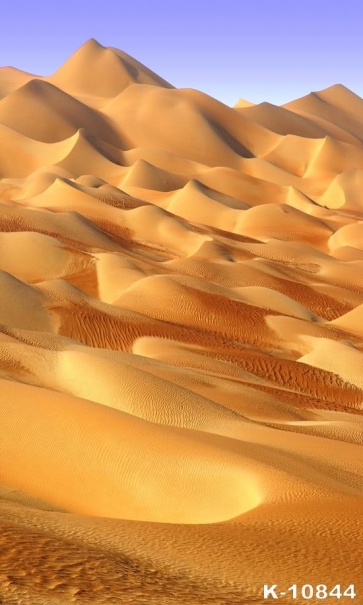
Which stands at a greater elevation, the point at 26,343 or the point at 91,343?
the point at 91,343

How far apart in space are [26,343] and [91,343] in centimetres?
358

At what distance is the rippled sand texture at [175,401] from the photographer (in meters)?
4.95

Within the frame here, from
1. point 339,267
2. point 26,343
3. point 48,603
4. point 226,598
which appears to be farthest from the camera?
point 339,267

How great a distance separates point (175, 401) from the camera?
11289 mm

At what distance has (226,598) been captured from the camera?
14.5ft

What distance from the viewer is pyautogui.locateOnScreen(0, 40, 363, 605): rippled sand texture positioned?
195 inches

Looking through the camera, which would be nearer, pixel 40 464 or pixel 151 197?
pixel 40 464

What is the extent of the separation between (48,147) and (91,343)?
4826 cm

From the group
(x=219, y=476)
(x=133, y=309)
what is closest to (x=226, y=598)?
(x=219, y=476)

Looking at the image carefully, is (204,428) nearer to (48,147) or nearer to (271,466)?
(271,466)

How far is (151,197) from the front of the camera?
2002 inches

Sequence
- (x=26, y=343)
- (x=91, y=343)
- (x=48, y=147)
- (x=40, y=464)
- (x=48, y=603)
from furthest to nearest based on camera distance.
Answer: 1. (x=48, y=147)
2. (x=91, y=343)
3. (x=26, y=343)
4. (x=40, y=464)
5. (x=48, y=603)

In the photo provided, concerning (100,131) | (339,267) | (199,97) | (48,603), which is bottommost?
(48,603)

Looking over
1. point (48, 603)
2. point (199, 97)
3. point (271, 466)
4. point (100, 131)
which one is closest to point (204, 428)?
point (271, 466)
